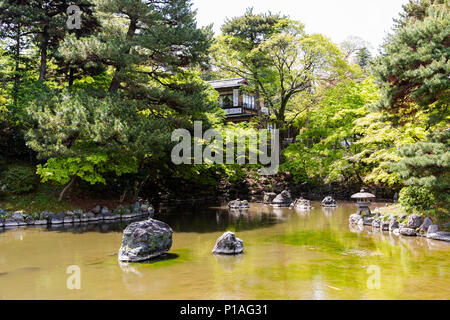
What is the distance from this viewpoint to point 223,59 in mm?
29578

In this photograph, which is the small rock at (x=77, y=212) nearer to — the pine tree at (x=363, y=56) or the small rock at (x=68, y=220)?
the small rock at (x=68, y=220)

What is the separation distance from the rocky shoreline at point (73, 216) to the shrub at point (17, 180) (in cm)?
164

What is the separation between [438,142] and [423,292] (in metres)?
6.33

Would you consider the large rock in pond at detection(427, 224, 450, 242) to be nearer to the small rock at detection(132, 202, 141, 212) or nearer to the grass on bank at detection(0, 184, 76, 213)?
the small rock at detection(132, 202, 141, 212)

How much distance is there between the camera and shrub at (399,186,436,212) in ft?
39.9

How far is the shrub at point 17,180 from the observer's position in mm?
16125

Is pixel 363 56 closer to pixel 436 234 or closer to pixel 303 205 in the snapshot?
pixel 303 205

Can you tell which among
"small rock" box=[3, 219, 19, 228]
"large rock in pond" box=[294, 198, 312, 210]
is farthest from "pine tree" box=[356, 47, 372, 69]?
"small rock" box=[3, 219, 19, 228]

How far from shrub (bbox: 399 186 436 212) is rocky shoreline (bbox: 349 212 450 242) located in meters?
0.37

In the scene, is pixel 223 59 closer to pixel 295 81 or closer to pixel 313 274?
pixel 295 81

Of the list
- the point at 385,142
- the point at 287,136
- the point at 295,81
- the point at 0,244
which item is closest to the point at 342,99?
the point at 295,81

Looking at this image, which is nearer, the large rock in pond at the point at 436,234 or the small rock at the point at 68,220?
the large rock in pond at the point at 436,234

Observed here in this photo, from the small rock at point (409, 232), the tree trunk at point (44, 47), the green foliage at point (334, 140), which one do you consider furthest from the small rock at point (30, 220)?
the green foliage at point (334, 140)

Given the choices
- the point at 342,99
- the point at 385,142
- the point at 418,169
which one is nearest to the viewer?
the point at 418,169
